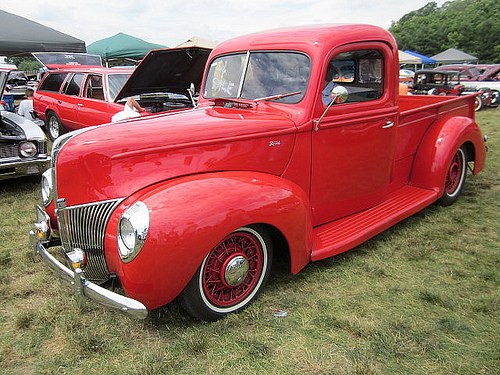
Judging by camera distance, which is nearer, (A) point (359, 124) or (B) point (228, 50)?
(A) point (359, 124)

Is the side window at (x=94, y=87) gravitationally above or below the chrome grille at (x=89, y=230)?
above

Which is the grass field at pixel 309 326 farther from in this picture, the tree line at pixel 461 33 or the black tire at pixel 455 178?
the tree line at pixel 461 33

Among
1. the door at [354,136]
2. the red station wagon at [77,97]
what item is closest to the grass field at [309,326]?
the door at [354,136]

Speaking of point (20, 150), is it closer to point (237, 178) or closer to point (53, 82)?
point (237, 178)

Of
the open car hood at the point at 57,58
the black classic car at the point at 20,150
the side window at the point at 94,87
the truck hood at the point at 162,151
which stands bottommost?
the black classic car at the point at 20,150

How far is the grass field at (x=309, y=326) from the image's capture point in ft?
6.99

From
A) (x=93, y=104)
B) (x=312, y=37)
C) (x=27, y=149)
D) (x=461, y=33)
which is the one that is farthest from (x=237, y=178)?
(x=461, y=33)

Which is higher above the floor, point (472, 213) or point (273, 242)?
point (273, 242)

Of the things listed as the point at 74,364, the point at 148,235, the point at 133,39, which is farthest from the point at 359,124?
the point at 133,39

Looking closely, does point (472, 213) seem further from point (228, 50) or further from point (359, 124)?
point (228, 50)

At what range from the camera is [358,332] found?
2377 mm

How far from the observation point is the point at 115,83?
729cm

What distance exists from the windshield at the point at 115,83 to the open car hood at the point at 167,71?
1562 mm

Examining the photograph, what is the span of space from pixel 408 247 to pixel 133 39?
1728 cm
